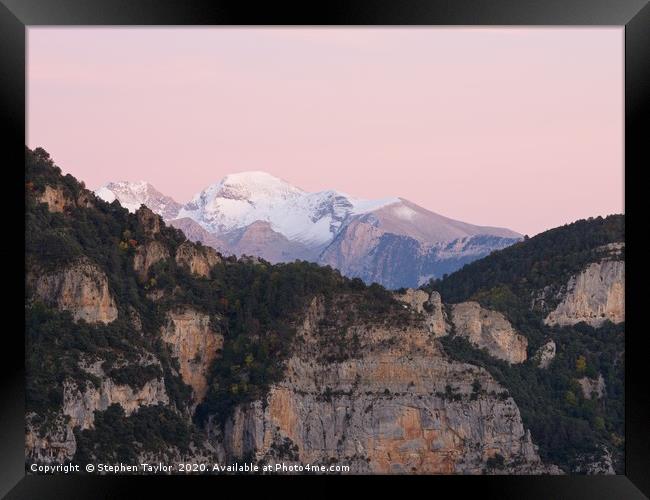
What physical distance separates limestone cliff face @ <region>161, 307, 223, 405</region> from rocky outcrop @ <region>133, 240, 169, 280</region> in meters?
1.35

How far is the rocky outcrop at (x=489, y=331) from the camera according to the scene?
133 ft

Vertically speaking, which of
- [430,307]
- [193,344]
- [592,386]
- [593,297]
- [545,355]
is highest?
[593,297]

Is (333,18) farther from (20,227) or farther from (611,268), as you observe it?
(611,268)

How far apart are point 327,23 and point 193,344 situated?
31.9 m

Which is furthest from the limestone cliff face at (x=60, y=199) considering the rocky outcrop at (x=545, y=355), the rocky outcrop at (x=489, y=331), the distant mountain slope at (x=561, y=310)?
the rocky outcrop at (x=545, y=355)

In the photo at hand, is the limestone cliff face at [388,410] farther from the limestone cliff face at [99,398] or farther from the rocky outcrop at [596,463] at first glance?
the limestone cliff face at [99,398]

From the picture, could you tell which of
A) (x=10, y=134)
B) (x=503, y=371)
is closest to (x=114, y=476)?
(x=10, y=134)

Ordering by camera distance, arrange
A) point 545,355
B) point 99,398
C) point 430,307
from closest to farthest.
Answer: point 99,398, point 430,307, point 545,355

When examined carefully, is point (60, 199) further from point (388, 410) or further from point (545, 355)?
point (545, 355)

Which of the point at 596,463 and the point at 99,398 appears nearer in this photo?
the point at 99,398

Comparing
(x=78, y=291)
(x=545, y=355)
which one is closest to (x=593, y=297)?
(x=545, y=355)

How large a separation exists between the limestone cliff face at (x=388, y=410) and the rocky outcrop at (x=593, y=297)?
585 cm

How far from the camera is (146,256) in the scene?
38344mm

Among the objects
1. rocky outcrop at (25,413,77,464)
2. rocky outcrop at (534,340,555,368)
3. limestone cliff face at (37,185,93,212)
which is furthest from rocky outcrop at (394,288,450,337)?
rocky outcrop at (25,413,77,464)
